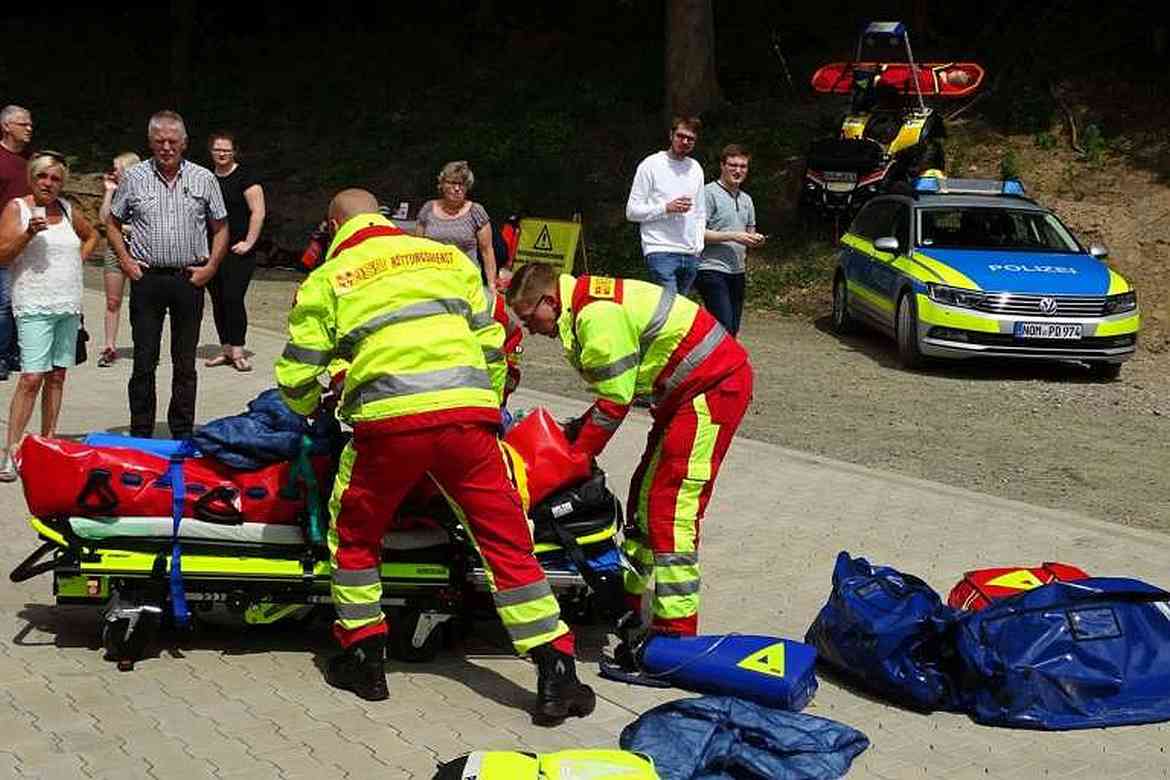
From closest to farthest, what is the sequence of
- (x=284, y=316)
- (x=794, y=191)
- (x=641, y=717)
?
(x=641, y=717) → (x=284, y=316) → (x=794, y=191)

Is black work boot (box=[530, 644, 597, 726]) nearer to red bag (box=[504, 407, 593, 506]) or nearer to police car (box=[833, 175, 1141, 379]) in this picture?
red bag (box=[504, 407, 593, 506])

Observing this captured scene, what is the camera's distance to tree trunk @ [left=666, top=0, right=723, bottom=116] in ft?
74.9

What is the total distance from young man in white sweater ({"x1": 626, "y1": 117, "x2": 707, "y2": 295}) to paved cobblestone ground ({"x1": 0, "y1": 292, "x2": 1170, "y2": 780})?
3102 mm

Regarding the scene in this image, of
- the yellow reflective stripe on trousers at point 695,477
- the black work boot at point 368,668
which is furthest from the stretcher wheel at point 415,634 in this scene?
the yellow reflective stripe on trousers at point 695,477

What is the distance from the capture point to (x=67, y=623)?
6.88 m

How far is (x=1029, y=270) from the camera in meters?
14.1

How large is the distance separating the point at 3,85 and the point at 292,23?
20.1 ft

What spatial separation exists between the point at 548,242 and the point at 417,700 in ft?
40.8

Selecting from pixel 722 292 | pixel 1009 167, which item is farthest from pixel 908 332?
pixel 1009 167

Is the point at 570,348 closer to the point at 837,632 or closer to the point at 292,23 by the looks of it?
the point at 837,632

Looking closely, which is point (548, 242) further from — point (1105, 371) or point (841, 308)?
point (1105, 371)

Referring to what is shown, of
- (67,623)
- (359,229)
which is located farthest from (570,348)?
(67,623)

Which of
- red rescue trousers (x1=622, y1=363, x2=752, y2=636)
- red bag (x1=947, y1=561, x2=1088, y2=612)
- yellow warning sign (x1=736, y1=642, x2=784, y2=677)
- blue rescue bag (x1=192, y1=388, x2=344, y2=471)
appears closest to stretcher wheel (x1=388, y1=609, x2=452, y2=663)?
blue rescue bag (x1=192, y1=388, x2=344, y2=471)

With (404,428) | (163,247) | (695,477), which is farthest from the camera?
(163,247)
